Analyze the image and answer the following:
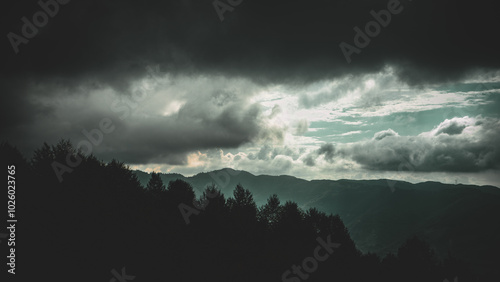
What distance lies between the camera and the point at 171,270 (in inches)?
1183

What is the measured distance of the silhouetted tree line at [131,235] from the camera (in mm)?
24859

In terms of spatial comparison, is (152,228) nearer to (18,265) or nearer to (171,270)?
(171,270)

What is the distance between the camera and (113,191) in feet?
125

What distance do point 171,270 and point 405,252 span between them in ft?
204

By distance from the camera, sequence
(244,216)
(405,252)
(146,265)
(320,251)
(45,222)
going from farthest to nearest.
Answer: (405,252) < (320,251) < (244,216) < (146,265) < (45,222)

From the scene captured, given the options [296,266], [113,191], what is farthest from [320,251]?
[113,191]

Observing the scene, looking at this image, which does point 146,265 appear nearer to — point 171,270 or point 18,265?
point 171,270

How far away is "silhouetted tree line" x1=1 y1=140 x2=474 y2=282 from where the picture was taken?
24.9 meters

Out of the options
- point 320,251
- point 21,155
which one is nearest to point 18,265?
point 21,155

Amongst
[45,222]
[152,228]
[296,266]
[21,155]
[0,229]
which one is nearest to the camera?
[0,229]

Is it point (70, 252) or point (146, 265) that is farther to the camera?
point (146, 265)

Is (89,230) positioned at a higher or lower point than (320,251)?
higher

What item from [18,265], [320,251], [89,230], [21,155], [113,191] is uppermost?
[21,155]

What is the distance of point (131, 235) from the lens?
29453 millimetres
